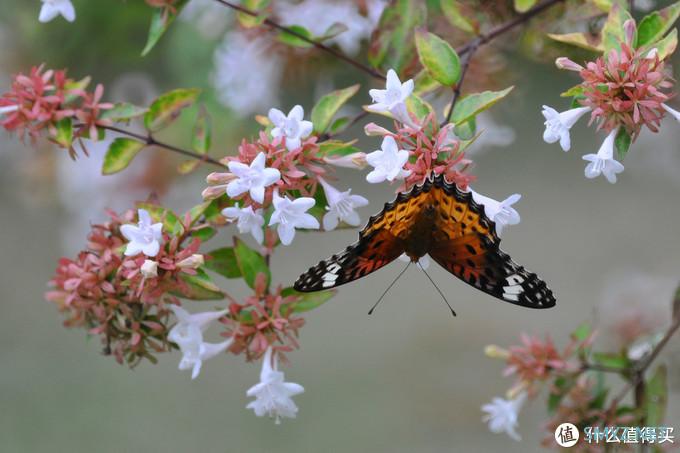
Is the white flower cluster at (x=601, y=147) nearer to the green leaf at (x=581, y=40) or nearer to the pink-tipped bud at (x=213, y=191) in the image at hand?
the green leaf at (x=581, y=40)

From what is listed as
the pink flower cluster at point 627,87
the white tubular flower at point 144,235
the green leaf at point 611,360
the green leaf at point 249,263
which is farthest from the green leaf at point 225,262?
the green leaf at point 611,360

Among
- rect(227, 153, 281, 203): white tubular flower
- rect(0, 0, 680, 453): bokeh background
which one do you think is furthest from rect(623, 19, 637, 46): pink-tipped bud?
rect(0, 0, 680, 453): bokeh background

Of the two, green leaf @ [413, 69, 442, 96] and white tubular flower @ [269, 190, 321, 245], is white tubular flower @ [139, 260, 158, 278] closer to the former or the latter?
white tubular flower @ [269, 190, 321, 245]

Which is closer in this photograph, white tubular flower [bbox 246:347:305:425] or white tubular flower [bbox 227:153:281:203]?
white tubular flower [bbox 227:153:281:203]

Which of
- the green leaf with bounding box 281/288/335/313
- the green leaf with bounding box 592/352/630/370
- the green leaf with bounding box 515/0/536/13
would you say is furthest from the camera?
the green leaf with bounding box 592/352/630/370

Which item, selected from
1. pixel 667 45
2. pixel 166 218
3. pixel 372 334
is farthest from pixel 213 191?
pixel 372 334

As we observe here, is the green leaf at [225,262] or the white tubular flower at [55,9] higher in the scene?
the white tubular flower at [55,9]

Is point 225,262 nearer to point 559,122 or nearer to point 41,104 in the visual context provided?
point 41,104
